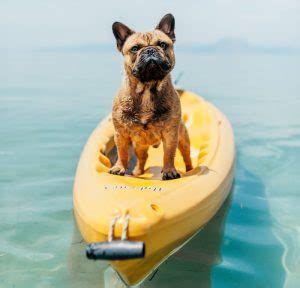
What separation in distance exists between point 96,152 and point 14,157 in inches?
133

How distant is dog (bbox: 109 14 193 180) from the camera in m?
4.10

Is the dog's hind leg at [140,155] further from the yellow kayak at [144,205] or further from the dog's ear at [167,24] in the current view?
the dog's ear at [167,24]

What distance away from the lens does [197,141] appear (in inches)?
261

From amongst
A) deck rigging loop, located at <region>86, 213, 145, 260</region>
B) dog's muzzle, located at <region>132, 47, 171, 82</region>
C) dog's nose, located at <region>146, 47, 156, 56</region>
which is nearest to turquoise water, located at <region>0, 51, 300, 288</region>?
deck rigging loop, located at <region>86, 213, 145, 260</region>

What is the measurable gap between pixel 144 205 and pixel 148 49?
1.29 metres

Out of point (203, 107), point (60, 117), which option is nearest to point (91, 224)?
point (203, 107)

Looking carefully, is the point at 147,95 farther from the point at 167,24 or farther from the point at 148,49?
the point at 167,24

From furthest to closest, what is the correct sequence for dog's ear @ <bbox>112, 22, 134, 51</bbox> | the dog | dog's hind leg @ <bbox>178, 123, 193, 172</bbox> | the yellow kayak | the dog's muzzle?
dog's hind leg @ <bbox>178, 123, 193, 172</bbox>
dog's ear @ <bbox>112, 22, 134, 51</bbox>
the dog
the dog's muzzle
the yellow kayak

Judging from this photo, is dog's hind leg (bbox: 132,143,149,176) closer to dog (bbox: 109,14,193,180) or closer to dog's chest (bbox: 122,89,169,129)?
dog (bbox: 109,14,193,180)

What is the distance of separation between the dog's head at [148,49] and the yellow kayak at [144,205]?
100cm

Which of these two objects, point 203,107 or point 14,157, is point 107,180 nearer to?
point 203,107

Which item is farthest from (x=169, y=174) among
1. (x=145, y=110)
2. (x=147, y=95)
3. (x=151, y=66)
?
(x=151, y=66)

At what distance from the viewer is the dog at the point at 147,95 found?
161 inches

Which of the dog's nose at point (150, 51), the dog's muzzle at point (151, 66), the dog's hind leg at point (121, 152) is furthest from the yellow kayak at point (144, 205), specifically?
the dog's nose at point (150, 51)
